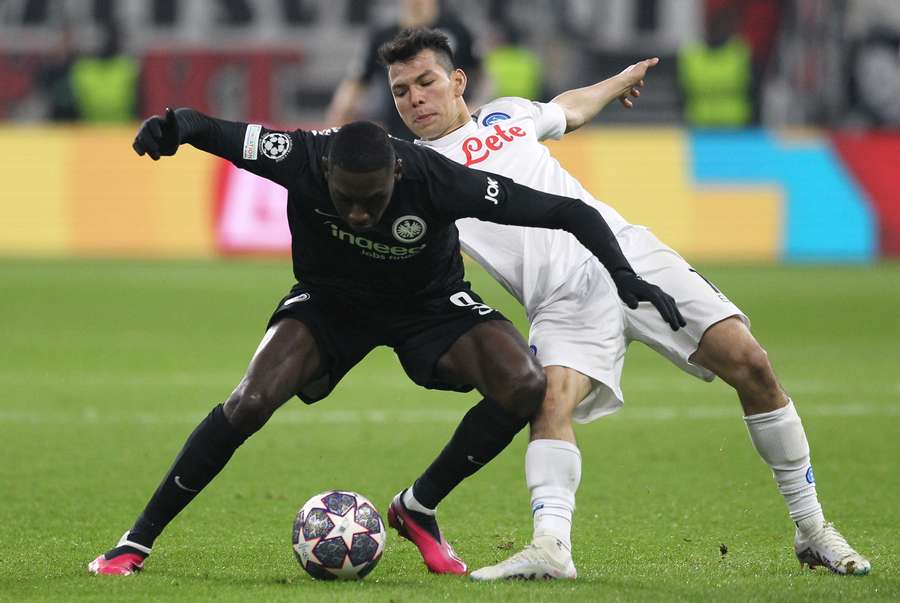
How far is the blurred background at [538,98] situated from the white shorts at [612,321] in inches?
464

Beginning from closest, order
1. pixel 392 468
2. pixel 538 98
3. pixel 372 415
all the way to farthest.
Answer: pixel 392 468 → pixel 372 415 → pixel 538 98

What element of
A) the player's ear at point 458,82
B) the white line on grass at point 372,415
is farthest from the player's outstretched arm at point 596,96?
the white line on grass at point 372,415

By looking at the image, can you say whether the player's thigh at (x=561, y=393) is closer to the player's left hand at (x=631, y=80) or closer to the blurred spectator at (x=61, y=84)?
the player's left hand at (x=631, y=80)

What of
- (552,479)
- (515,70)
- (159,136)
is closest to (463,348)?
(552,479)

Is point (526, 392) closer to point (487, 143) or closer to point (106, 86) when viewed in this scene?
point (487, 143)

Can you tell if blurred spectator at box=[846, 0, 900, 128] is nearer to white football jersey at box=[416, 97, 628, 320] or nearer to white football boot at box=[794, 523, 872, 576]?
white football jersey at box=[416, 97, 628, 320]

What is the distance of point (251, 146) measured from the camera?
200 inches

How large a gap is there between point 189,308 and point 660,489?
315 inches

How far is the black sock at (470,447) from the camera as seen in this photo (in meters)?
5.32

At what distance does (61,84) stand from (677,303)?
18.4 metres

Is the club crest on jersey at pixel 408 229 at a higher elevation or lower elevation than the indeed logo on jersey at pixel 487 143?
lower

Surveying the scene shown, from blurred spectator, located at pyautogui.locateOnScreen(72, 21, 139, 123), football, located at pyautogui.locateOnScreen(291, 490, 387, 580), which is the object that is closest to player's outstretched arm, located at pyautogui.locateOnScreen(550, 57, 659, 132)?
football, located at pyautogui.locateOnScreen(291, 490, 387, 580)

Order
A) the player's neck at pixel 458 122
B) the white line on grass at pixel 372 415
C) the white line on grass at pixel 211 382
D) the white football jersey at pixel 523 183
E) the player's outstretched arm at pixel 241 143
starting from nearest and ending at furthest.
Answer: the player's outstretched arm at pixel 241 143
the white football jersey at pixel 523 183
the player's neck at pixel 458 122
the white line on grass at pixel 372 415
the white line on grass at pixel 211 382

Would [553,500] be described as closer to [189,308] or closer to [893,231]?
[189,308]
